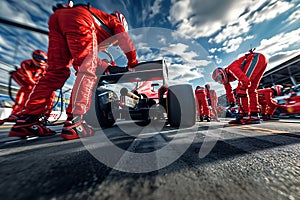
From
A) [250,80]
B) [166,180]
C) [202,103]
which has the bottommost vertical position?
[166,180]

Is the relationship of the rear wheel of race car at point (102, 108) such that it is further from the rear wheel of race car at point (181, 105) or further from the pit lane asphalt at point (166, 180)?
the pit lane asphalt at point (166, 180)

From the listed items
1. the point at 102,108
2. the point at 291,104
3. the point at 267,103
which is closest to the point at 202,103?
the point at 267,103

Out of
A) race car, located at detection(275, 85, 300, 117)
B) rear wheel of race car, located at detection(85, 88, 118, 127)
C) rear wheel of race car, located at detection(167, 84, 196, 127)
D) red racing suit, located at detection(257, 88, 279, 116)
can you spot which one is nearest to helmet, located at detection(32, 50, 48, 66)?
rear wheel of race car, located at detection(85, 88, 118, 127)

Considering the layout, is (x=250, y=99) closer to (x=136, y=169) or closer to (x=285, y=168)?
(x=285, y=168)

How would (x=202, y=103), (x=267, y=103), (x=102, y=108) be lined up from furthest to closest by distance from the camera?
1. (x=202, y=103)
2. (x=267, y=103)
3. (x=102, y=108)

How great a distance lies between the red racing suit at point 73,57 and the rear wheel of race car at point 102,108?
30cm

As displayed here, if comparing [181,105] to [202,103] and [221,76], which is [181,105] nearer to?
[221,76]

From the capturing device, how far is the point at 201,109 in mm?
3727

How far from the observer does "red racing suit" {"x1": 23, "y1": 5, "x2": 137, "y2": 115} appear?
0.95 metres

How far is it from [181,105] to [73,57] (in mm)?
1031

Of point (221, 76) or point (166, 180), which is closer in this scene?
point (166, 180)

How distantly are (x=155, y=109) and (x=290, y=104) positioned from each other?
162 inches

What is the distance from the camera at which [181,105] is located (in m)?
1.23

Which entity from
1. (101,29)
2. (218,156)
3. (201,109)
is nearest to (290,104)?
(201,109)
